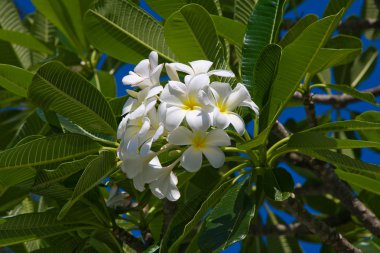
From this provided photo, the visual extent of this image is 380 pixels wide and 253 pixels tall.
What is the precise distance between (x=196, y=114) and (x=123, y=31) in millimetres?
533

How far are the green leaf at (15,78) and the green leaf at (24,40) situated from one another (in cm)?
76

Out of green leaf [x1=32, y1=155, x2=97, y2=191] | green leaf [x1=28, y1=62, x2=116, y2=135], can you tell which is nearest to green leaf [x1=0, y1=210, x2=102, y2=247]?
green leaf [x1=32, y1=155, x2=97, y2=191]

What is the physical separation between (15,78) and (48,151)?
212mm

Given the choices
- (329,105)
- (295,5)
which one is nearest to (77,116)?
(329,105)

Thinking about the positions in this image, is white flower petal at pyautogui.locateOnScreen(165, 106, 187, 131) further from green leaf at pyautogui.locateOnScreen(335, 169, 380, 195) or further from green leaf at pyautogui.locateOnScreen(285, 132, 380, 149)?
green leaf at pyautogui.locateOnScreen(335, 169, 380, 195)

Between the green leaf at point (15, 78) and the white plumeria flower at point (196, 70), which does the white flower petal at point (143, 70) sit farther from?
the green leaf at point (15, 78)

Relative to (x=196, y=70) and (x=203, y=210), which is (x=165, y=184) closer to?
(x=203, y=210)

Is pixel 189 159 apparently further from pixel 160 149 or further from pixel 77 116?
pixel 77 116

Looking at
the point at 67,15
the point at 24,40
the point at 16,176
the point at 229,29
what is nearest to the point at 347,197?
the point at 229,29

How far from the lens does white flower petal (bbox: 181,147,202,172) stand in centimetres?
132

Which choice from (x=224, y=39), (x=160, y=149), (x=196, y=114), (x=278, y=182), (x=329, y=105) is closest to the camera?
(x=196, y=114)

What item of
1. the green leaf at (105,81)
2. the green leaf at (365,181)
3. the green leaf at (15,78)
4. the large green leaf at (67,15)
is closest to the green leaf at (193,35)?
the green leaf at (15,78)

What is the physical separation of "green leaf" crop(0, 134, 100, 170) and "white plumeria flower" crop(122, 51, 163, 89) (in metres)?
0.18

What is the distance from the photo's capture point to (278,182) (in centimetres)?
152
